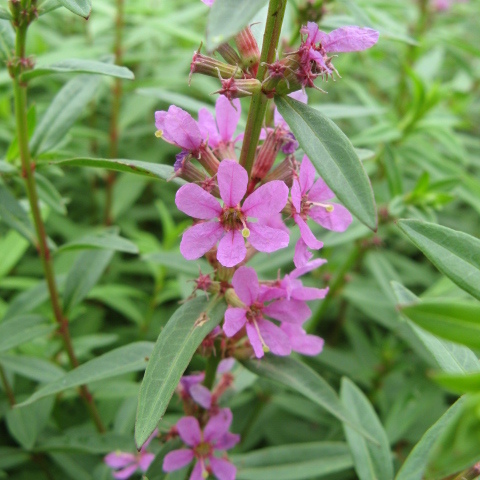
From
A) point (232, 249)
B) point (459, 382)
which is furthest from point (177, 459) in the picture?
point (459, 382)

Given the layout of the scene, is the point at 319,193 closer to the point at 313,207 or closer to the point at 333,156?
the point at 313,207

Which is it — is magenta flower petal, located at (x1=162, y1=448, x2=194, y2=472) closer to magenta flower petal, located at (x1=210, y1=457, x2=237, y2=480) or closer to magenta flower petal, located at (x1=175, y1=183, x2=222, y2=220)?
magenta flower petal, located at (x1=210, y1=457, x2=237, y2=480)

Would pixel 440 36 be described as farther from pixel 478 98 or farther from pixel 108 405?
pixel 108 405

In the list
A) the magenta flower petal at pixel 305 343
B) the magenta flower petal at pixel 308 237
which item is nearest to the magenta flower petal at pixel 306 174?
the magenta flower petal at pixel 308 237

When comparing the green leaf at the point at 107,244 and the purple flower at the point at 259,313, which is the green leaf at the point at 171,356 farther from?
the green leaf at the point at 107,244

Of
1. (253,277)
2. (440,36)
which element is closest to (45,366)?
(253,277)

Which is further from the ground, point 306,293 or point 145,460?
point 306,293
